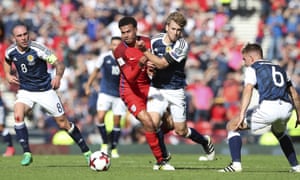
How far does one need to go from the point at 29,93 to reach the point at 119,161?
2769 millimetres

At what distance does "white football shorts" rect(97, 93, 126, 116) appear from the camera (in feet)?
64.5

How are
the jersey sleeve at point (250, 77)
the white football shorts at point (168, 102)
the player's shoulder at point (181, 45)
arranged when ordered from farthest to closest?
the white football shorts at point (168, 102) < the player's shoulder at point (181, 45) < the jersey sleeve at point (250, 77)

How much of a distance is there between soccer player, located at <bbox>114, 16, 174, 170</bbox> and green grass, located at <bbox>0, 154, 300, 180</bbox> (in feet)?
1.48

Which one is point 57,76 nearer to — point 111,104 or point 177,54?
point 177,54

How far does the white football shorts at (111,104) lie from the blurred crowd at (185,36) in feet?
11.5

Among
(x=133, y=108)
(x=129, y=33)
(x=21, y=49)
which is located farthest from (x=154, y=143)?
(x=21, y=49)

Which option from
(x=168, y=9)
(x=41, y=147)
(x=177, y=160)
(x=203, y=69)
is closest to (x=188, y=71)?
(x=203, y=69)

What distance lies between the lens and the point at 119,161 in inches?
693

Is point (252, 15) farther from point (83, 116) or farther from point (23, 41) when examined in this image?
point (23, 41)

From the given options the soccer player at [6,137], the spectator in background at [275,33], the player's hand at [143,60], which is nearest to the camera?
the player's hand at [143,60]

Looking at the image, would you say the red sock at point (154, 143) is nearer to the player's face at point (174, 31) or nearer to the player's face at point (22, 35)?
the player's face at point (174, 31)

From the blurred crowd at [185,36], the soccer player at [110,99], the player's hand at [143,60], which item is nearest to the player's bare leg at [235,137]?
the player's hand at [143,60]

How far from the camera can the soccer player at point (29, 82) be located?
50.4 ft

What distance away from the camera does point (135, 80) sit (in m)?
14.8
